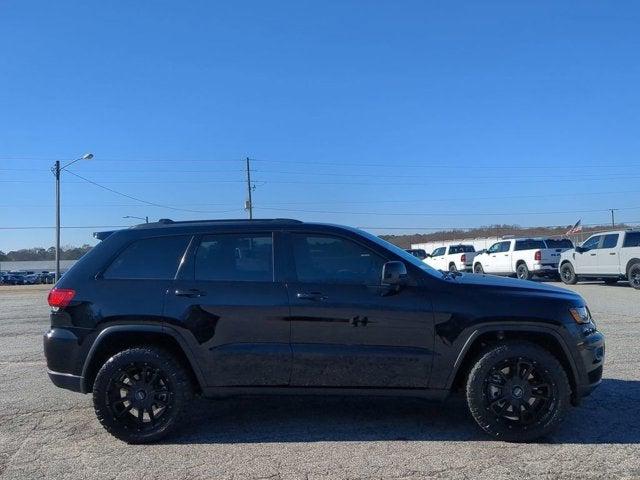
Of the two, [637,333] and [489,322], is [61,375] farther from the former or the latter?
[637,333]

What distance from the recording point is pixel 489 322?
4746mm

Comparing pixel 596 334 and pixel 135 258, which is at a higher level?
pixel 135 258

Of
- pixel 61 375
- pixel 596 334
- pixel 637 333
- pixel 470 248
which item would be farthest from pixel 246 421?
pixel 470 248

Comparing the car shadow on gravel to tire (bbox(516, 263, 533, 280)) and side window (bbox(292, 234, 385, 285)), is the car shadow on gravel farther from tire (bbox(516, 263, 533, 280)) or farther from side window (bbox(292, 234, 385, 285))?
tire (bbox(516, 263, 533, 280))

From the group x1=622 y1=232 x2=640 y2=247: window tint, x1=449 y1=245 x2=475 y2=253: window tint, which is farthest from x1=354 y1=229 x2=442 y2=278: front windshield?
x1=449 y1=245 x2=475 y2=253: window tint

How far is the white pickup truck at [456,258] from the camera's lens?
2992 cm

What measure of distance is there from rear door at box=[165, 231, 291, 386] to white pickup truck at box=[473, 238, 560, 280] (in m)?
20.7

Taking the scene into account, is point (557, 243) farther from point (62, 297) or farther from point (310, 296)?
point (62, 297)

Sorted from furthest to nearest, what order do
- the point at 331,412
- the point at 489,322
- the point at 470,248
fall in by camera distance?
the point at 470,248 → the point at 331,412 → the point at 489,322

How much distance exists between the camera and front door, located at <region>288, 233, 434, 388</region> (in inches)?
187

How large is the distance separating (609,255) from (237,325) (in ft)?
58.5

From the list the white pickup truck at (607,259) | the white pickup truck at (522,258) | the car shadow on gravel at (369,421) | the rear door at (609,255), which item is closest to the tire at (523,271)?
the white pickup truck at (522,258)

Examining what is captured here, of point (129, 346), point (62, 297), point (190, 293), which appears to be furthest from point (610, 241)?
point (62, 297)

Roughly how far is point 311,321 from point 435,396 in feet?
3.92
